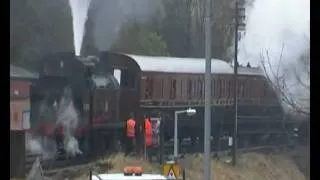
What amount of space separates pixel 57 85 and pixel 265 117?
26.7 ft

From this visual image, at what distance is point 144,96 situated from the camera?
18203 mm

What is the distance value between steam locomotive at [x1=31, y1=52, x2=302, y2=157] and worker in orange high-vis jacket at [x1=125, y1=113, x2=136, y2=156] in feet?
0.93

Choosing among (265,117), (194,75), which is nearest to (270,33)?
(265,117)

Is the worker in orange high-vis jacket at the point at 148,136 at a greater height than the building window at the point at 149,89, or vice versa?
the building window at the point at 149,89

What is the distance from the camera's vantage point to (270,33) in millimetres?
24391

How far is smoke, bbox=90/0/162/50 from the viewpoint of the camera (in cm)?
2736

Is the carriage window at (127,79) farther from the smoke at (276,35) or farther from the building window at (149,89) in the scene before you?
the smoke at (276,35)

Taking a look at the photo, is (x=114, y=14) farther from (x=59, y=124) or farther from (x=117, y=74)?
(x=59, y=124)

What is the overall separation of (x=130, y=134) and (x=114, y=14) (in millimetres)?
11939

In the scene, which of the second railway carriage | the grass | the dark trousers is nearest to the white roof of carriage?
the second railway carriage

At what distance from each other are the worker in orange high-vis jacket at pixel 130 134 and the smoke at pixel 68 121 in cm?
143

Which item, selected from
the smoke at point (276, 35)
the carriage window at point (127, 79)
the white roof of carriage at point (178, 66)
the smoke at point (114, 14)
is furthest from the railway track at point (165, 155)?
the smoke at point (114, 14)

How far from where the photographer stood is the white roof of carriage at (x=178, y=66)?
18.9 meters

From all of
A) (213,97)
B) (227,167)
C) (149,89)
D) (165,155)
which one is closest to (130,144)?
(165,155)
